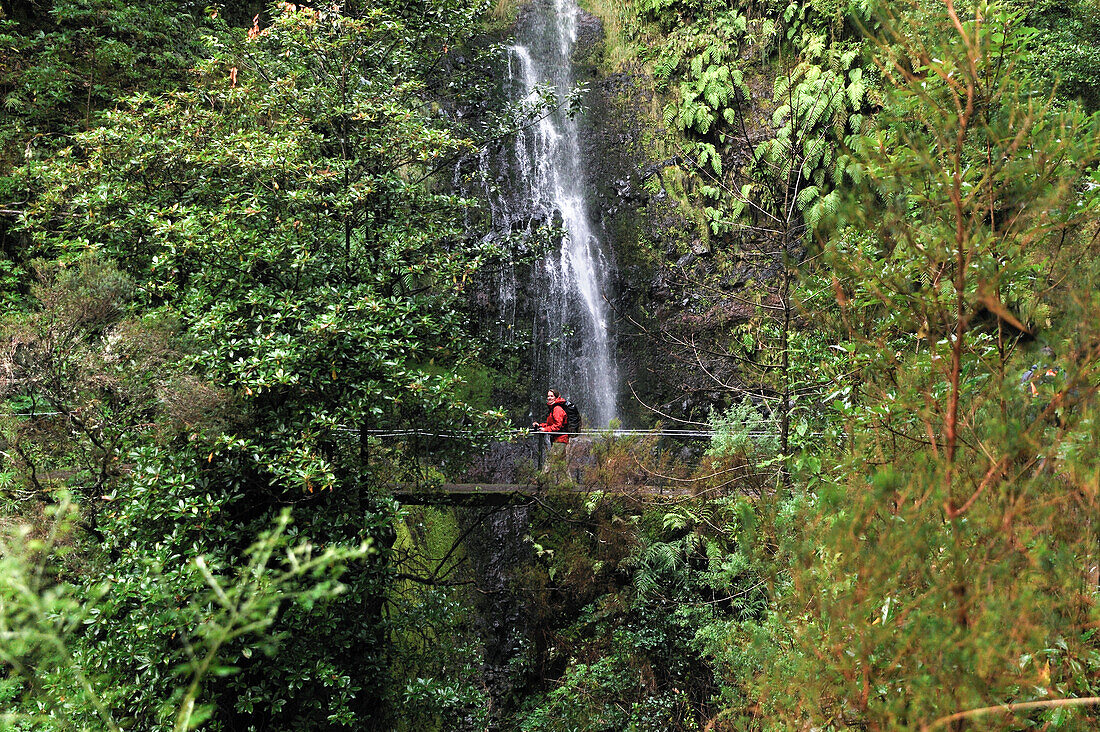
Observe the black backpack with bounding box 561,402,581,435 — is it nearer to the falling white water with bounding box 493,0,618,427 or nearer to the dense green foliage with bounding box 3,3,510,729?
the dense green foliage with bounding box 3,3,510,729

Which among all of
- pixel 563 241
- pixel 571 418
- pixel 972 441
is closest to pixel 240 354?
pixel 972 441

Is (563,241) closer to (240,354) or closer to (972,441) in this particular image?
(240,354)

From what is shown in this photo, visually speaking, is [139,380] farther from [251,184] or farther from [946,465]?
[946,465]

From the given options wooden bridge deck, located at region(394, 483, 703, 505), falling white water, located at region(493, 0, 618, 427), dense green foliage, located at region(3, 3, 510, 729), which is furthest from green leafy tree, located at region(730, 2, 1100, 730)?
falling white water, located at region(493, 0, 618, 427)

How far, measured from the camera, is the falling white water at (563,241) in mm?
14430

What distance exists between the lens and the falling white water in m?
14.4

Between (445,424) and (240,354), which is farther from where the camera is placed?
(445,424)

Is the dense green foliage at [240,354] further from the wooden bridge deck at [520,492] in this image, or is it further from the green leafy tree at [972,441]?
the green leafy tree at [972,441]

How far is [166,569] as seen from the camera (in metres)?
3.95

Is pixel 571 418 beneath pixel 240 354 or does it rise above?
beneath

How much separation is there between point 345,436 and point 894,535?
419cm

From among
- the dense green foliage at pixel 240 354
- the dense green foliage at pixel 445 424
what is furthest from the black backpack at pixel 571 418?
the dense green foliage at pixel 240 354

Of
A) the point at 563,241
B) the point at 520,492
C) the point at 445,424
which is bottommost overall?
the point at 520,492

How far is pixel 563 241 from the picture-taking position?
15227 mm
